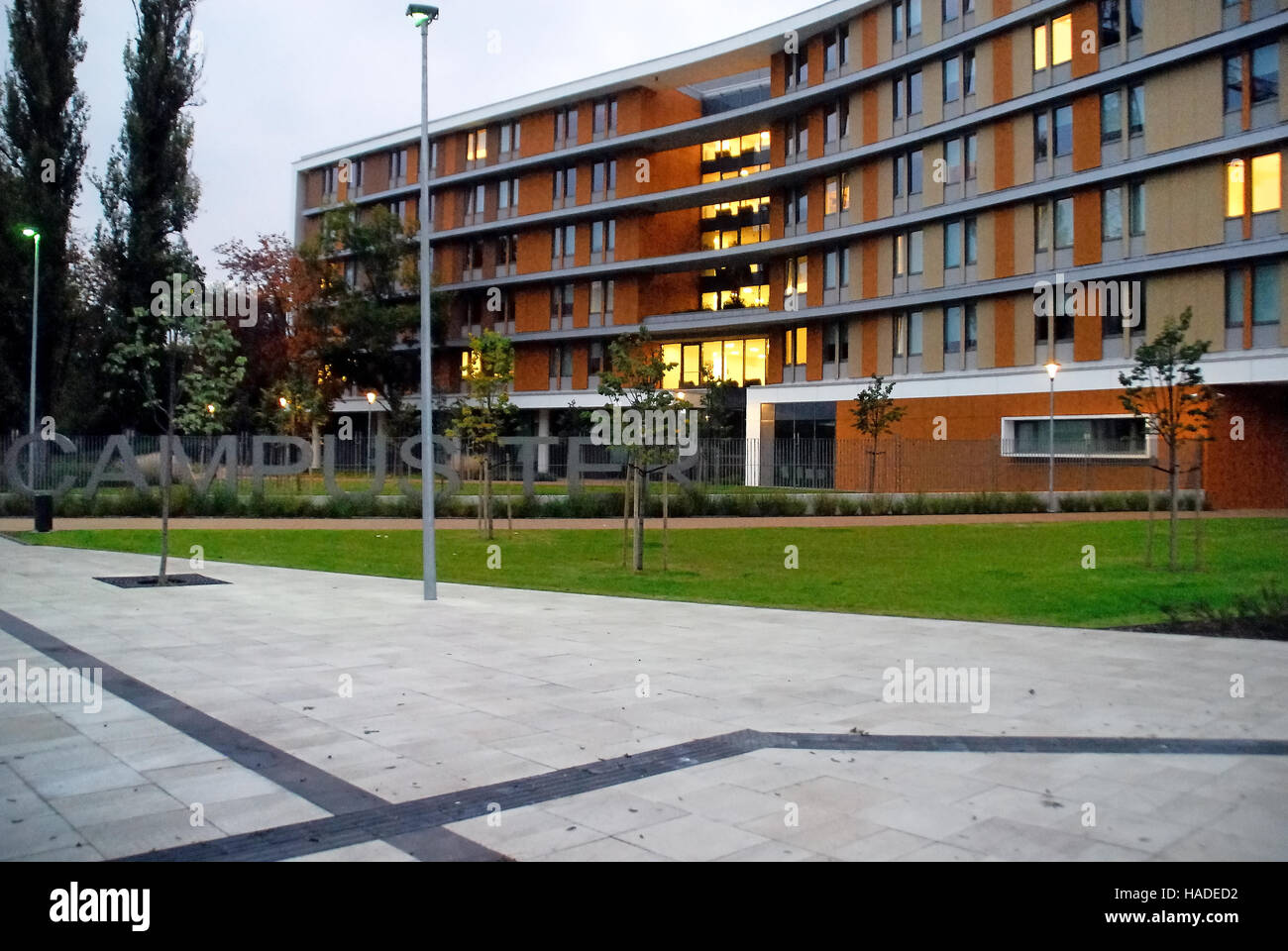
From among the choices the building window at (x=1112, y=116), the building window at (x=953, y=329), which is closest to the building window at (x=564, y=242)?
the building window at (x=953, y=329)

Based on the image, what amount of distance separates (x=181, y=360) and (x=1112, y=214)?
31.6 m

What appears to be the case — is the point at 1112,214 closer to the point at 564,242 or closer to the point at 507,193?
the point at 564,242

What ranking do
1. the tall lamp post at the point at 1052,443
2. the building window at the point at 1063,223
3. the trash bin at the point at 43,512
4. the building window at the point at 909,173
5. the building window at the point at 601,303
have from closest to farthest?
the trash bin at the point at 43,512
the tall lamp post at the point at 1052,443
the building window at the point at 1063,223
the building window at the point at 909,173
the building window at the point at 601,303

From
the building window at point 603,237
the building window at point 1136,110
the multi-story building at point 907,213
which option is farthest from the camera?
the building window at point 603,237

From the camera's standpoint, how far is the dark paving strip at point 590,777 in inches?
189

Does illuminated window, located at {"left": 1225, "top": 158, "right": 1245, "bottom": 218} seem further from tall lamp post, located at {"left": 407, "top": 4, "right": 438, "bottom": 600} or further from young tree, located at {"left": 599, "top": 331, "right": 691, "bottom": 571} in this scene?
tall lamp post, located at {"left": 407, "top": 4, "right": 438, "bottom": 600}

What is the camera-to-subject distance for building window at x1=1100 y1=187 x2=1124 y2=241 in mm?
35500

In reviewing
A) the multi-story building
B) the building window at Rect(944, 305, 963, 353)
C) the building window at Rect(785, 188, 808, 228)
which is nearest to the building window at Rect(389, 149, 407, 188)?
the multi-story building

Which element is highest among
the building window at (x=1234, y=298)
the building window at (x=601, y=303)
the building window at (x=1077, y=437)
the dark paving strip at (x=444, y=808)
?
the building window at (x=601, y=303)

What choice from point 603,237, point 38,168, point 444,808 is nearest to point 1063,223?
point 603,237

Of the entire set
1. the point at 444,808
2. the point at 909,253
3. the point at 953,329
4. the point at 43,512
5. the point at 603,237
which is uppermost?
the point at 603,237

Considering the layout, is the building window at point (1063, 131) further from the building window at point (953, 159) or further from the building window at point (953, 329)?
the building window at point (953, 329)

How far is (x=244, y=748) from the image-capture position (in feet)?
21.2

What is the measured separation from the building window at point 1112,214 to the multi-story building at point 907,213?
2.7 inches
